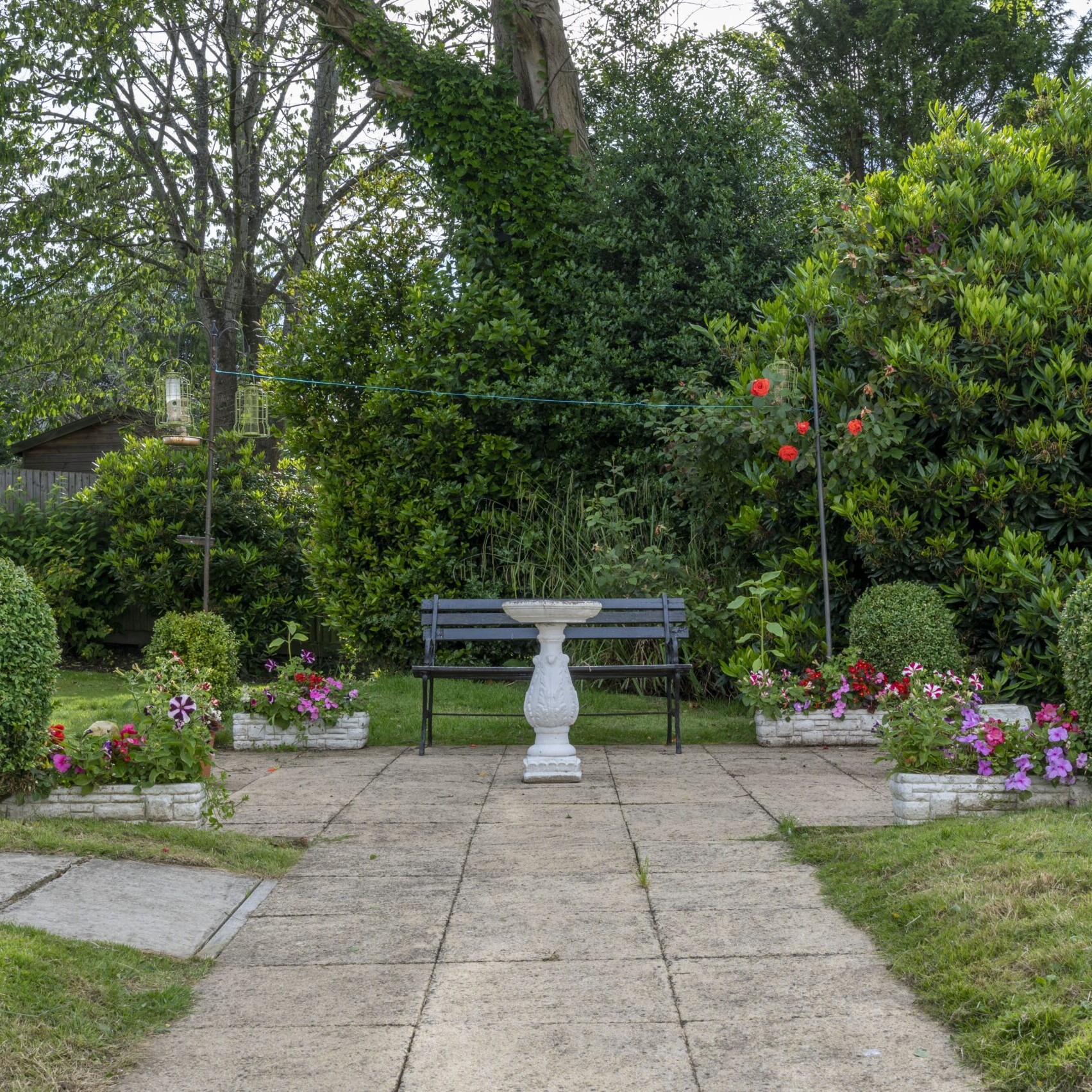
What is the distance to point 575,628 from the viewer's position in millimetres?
8359

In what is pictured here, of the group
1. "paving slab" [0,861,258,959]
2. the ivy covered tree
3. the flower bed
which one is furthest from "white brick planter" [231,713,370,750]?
"paving slab" [0,861,258,959]

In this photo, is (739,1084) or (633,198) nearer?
(739,1084)

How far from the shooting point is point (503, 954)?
147 inches

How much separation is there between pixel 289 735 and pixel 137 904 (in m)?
3.99

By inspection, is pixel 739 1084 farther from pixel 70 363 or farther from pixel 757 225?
pixel 70 363

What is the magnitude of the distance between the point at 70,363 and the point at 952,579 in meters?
13.6

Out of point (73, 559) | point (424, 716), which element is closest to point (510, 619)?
point (424, 716)

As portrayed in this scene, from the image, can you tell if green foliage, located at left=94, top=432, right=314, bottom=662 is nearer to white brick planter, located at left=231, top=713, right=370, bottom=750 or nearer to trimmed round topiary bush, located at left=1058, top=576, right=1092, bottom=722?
white brick planter, located at left=231, top=713, right=370, bottom=750

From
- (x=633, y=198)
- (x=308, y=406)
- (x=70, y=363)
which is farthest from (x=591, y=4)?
(x=70, y=363)

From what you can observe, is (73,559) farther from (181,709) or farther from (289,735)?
(181,709)

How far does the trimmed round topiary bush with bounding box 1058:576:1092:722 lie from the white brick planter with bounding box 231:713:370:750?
4585 millimetres

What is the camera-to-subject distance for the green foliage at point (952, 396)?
8.05m

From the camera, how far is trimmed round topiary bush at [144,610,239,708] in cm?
923

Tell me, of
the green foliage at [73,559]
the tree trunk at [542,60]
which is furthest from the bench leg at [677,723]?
the green foliage at [73,559]
